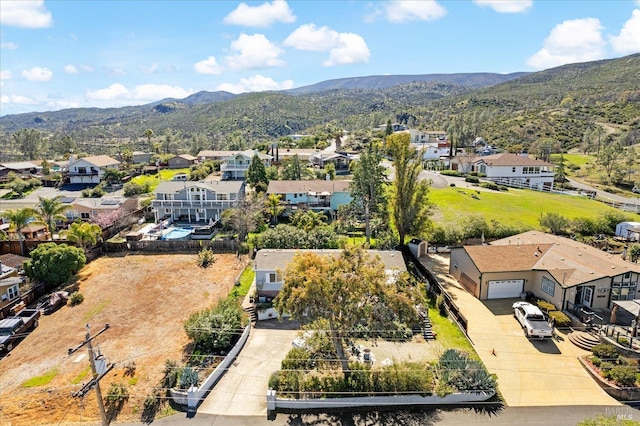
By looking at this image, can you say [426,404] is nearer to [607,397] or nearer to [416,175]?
[607,397]

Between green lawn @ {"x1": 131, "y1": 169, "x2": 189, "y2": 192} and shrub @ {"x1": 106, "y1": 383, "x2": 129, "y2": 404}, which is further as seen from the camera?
green lawn @ {"x1": 131, "y1": 169, "x2": 189, "y2": 192}

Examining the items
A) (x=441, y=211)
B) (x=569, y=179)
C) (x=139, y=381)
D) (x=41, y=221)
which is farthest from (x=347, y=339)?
(x=569, y=179)

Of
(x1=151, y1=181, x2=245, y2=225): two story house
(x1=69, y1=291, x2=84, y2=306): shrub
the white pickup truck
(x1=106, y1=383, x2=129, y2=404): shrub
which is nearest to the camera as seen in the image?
(x1=106, y1=383, x2=129, y2=404): shrub

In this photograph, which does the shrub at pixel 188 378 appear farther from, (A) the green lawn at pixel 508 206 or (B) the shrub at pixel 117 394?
(A) the green lawn at pixel 508 206

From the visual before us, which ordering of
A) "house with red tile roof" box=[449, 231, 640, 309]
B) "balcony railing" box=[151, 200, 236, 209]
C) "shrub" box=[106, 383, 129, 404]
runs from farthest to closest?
"balcony railing" box=[151, 200, 236, 209] → "house with red tile roof" box=[449, 231, 640, 309] → "shrub" box=[106, 383, 129, 404]

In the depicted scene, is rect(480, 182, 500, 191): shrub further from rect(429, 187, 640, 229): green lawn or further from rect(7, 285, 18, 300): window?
rect(7, 285, 18, 300): window

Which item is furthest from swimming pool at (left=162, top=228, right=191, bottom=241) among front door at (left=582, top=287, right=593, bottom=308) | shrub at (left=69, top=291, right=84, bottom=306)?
front door at (left=582, top=287, right=593, bottom=308)

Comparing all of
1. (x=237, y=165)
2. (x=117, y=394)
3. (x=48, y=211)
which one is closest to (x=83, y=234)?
(x=48, y=211)
